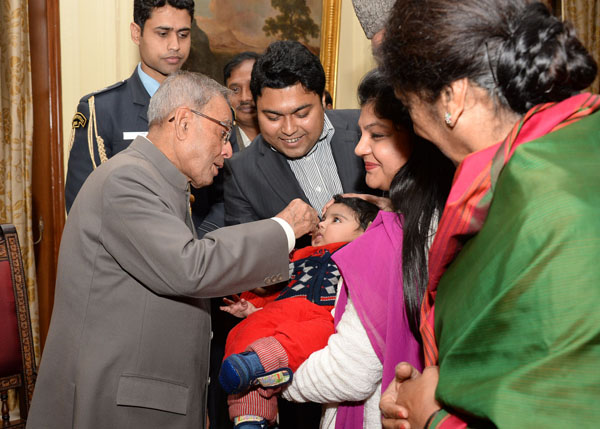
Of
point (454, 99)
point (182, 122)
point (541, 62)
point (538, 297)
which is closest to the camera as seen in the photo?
point (538, 297)

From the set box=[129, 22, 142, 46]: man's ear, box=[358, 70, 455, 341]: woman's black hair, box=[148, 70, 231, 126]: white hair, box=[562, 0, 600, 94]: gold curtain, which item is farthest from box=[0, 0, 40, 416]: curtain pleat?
box=[562, 0, 600, 94]: gold curtain

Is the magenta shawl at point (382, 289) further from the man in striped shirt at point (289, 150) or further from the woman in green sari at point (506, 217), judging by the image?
the man in striped shirt at point (289, 150)

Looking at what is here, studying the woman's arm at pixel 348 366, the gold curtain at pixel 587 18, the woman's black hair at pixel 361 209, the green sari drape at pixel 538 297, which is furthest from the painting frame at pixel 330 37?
the green sari drape at pixel 538 297

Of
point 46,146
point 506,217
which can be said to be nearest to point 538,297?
point 506,217

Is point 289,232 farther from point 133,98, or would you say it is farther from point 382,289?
point 133,98

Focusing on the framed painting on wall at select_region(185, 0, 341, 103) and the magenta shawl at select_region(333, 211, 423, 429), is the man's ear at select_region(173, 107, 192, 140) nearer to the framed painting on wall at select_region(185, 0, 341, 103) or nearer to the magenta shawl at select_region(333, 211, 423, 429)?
the magenta shawl at select_region(333, 211, 423, 429)

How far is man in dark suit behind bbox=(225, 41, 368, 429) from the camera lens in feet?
9.03

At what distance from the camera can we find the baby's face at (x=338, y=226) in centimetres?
259

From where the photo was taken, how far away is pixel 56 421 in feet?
6.41

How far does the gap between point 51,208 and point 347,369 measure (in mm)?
2922

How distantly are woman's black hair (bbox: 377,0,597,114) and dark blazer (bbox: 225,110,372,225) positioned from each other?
1672 millimetres

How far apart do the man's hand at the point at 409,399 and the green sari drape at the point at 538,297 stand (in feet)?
0.48

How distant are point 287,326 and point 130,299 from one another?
514 millimetres

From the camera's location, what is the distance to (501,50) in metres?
1.05
